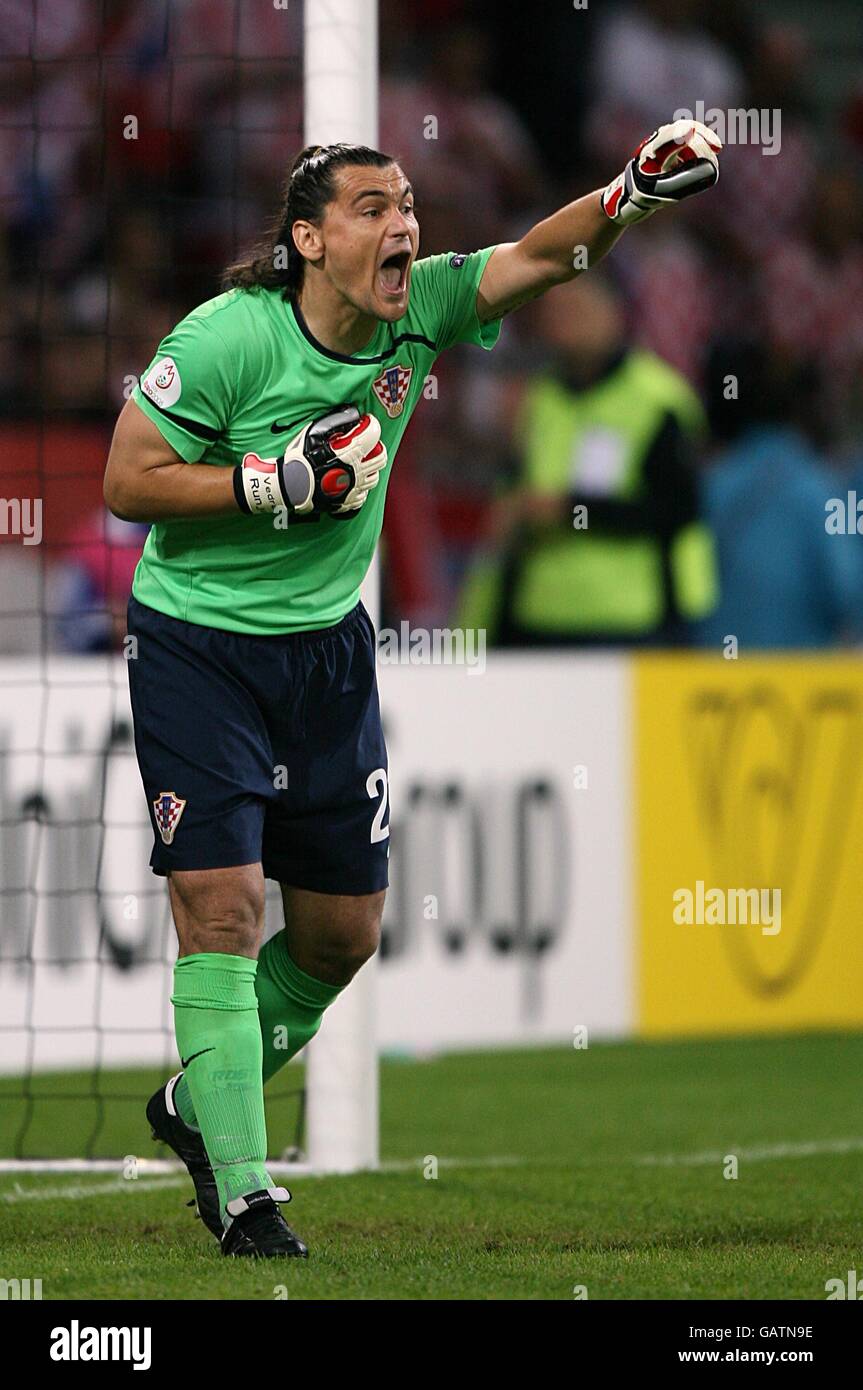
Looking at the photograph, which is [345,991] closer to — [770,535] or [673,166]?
[673,166]

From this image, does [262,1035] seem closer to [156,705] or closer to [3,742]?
[156,705]

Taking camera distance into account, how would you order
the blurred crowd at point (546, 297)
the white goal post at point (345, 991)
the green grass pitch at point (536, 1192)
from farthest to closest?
the blurred crowd at point (546, 297), the white goal post at point (345, 991), the green grass pitch at point (536, 1192)

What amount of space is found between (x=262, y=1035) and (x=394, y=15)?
9.66 metres

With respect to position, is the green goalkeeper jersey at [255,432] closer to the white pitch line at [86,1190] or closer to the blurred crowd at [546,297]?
the white pitch line at [86,1190]

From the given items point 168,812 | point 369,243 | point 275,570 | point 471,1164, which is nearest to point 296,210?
point 369,243

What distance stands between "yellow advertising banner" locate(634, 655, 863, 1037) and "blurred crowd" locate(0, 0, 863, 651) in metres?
Result: 0.53

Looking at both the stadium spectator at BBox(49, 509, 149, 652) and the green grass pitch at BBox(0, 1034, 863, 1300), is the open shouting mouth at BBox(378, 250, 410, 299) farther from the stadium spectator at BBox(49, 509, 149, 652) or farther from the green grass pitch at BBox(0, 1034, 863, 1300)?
the stadium spectator at BBox(49, 509, 149, 652)

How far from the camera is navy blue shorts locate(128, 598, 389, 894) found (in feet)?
15.6

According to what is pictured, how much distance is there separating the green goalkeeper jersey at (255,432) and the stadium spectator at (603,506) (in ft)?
15.6

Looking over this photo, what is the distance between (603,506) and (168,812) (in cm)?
523

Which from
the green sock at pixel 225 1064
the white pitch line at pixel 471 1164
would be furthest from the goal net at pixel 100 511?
the green sock at pixel 225 1064

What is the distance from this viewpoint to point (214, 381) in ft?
15.5

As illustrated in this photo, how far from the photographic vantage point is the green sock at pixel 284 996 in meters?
5.27

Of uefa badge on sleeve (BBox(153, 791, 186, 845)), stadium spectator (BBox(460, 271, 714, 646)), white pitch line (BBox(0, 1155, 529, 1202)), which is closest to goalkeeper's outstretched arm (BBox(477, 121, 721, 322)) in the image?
uefa badge on sleeve (BBox(153, 791, 186, 845))
